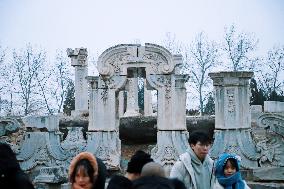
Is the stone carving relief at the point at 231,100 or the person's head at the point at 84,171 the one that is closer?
the person's head at the point at 84,171

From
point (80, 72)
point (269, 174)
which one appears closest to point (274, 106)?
point (269, 174)

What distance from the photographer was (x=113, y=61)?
35.7ft

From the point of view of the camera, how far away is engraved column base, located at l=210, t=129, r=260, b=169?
9.39 meters

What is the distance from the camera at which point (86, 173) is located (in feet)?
12.4


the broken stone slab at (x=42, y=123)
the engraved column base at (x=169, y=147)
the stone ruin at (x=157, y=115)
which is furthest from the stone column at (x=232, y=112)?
the broken stone slab at (x=42, y=123)

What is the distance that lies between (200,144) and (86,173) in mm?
1583

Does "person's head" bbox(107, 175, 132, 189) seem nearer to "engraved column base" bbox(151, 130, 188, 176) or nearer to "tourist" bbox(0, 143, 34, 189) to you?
"tourist" bbox(0, 143, 34, 189)

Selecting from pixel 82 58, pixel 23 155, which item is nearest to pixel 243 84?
pixel 23 155

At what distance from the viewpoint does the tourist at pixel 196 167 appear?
4.75 metres

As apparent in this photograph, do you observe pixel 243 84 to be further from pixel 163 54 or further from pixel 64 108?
pixel 64 108

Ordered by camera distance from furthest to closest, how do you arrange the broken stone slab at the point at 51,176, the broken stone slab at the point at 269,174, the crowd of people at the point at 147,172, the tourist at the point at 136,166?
the broken stone slab at the point at 51,176, the broken stone slab at the point at 269,174, the tourist at the point at 136,166, the crowd of people at the point at 147,172

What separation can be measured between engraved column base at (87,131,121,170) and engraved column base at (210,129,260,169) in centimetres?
266

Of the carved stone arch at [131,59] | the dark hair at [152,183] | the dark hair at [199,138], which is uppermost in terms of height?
the carved stone arch at [131,59]

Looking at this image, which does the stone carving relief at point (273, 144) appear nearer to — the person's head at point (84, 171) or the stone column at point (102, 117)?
the stone column at point (102, 117)
